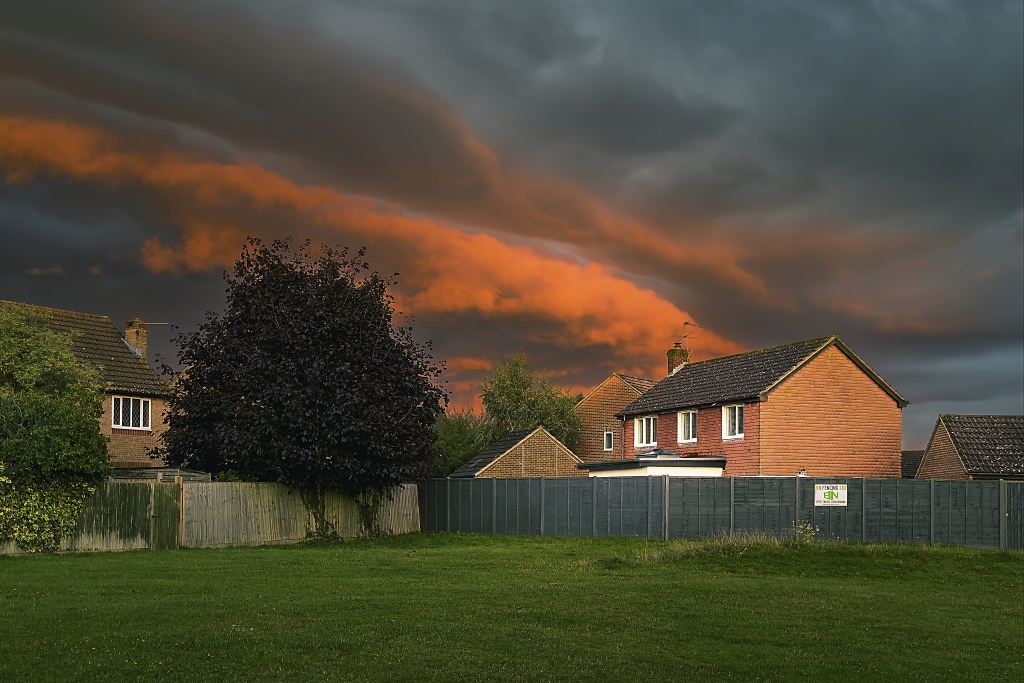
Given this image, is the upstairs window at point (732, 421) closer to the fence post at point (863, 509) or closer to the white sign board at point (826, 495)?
the fence post at point (863, 509)

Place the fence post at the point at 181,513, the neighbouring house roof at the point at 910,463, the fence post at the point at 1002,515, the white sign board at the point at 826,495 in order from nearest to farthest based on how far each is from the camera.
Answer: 1. the fence post at the point at 181,513
2. the fence post at the point at 1002,515
3. the white sign board at the point at 826,495
4. the neighbouring house roof at the point at 910,463

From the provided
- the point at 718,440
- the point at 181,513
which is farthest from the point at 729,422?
the point at 181,513

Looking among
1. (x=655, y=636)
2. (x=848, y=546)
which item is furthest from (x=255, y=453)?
(x=655, y=636)

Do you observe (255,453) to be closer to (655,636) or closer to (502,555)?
(502,555)

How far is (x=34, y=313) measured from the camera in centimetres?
4775

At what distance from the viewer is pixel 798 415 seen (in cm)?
4984

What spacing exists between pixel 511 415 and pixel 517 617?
64854mm

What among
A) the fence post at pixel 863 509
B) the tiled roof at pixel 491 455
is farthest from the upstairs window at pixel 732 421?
the tiled roof at pixel 491 455

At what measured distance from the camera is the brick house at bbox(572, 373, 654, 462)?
8062cm

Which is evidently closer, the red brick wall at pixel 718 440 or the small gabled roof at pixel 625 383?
the red brick wall at pixel 718 440

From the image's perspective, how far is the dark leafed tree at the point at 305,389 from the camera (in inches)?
1475

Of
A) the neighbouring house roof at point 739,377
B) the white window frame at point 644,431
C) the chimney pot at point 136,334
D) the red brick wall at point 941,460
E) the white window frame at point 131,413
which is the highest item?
the chimney pot at point 136,334

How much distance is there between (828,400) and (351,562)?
97.8 feet

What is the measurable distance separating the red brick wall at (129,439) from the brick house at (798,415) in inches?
1051
